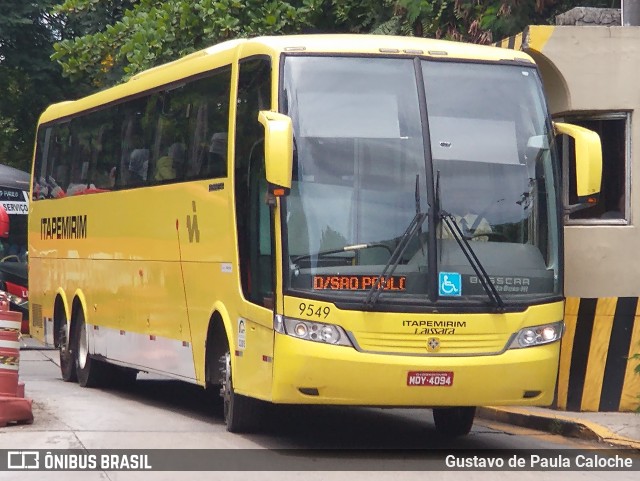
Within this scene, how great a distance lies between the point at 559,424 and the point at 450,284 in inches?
121

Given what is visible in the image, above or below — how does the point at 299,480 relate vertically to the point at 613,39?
below

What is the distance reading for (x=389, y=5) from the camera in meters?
20.9

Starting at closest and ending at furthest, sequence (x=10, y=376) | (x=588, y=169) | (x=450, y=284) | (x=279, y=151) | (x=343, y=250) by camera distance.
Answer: (x=279, y=151), (x=343, y=250), (x=450, y=284), (x=588, y=169), (x=10, y=376)

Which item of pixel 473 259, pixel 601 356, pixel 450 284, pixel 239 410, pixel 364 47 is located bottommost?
pixel 239 410

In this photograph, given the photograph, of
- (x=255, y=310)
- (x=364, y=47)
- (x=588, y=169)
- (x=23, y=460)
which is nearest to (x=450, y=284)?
(x=588, y=169)

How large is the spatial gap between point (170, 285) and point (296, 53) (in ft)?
12.5

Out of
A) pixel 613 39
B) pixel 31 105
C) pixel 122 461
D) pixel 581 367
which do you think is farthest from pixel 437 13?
pixel 31 105

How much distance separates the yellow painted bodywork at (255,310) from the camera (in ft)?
36.2

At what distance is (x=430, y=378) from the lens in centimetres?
1109

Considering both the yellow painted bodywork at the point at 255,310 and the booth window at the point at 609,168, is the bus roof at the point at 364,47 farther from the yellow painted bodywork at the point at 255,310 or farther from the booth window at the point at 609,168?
the booth window at the point at 609,168

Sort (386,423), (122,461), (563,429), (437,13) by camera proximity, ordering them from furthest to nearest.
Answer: (437,13)
(386,423)
(563,429)
(122,461)

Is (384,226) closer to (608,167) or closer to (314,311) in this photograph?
(314,311)

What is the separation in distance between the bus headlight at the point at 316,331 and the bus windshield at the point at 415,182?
0.76 feet

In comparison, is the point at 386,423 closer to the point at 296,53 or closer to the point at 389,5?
the point at 296,53
